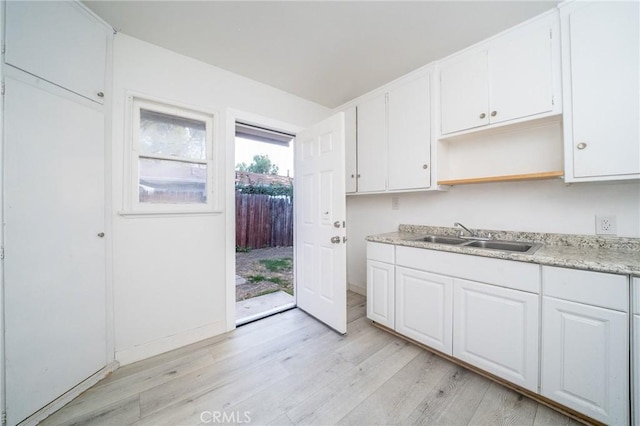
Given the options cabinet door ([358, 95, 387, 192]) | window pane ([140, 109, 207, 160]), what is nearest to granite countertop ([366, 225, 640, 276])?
cabinet door ([358, 95, 387, 192])

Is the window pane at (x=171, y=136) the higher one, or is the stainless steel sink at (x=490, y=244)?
the window pane at (x=171, y=136)

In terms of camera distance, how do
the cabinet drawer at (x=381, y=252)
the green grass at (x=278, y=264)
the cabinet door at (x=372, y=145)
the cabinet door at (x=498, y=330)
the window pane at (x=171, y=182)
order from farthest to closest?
the green grass at (x=278, y=264), the cabinet door at (x=372, y=145), the cabinet drawer at (x=381, y=252), the window pane at (x=171, y=182), the cabinet door at (x=498, y=330)

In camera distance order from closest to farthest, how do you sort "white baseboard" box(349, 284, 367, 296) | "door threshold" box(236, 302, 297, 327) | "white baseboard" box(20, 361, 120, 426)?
"white baseboard" box(20, 361, 120, 426)
"door threshold" box(236, 302, 297, 327)
"white baseboard" box(349, 284, 367, 296)

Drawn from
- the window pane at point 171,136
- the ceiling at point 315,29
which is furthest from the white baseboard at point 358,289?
the ceiling at point 315,29

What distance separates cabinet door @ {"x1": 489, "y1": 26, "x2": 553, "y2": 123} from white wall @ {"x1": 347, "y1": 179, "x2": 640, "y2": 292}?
0.59 meters

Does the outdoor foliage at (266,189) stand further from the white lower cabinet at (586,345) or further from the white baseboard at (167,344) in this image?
the white lower cabinet at (586,345)

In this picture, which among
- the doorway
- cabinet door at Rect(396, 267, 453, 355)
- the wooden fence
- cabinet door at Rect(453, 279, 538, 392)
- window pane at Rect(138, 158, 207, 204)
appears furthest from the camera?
the wooden fence

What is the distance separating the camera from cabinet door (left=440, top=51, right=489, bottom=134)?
5.69 feet

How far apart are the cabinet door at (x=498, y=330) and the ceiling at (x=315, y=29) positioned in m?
1.83

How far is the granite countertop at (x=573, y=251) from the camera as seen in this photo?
3.65ft

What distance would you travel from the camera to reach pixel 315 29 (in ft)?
5.34

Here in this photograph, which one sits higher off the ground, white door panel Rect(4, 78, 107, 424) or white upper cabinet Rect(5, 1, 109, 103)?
white upper cabinet Rect(5, 1, 109, 103)

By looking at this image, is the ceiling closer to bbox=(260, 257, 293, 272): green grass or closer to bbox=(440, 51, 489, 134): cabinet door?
bbox=(440, 51, 489, 134): cabinet door

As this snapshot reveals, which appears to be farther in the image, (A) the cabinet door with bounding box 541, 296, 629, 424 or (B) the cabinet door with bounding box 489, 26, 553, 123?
(B) the cabinet door with bounding box 489, 26, 553, 123
